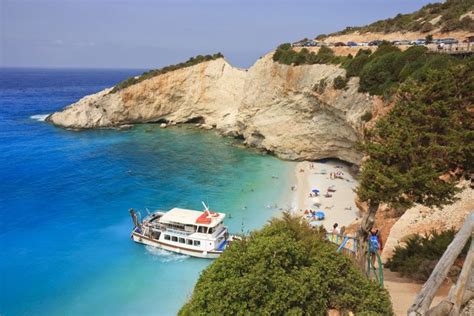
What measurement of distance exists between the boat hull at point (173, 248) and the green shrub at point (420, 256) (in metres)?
12.1

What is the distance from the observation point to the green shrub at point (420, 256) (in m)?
13.2

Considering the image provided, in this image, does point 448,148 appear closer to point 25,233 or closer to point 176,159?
point 25,233

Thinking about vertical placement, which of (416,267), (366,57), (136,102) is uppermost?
(366,57)


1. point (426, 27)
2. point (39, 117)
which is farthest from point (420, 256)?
point (39, 117)

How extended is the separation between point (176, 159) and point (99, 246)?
21.5 m

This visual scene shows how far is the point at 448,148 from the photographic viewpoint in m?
11.7

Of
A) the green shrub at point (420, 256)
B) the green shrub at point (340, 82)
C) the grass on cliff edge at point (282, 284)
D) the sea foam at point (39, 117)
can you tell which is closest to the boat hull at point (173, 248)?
the green shrub at point (420, 256)

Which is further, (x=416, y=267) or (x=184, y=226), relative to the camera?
(x=184, y=226)

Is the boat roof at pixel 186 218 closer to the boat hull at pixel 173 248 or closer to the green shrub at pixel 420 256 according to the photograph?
the boat hull at pixel 173 248

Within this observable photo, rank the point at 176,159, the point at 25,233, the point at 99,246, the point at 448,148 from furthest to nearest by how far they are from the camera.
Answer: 1. the point at 176,159
2. the point at 25,233
3. the point at 99,246
4. the point at 448,148

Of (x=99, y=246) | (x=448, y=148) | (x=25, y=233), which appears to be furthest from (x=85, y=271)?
(x=448, y=148)

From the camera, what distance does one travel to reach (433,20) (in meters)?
47.3

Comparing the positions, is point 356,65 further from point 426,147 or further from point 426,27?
point 426,147

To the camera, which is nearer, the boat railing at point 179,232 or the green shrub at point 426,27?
the boat railing at point 179,232
